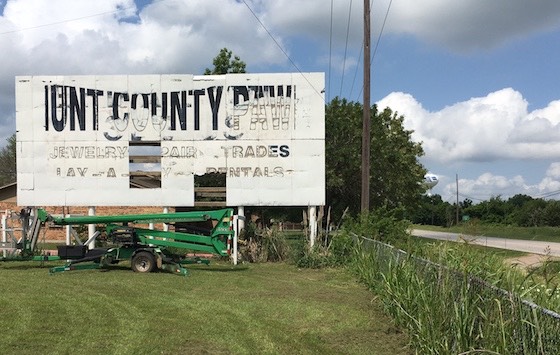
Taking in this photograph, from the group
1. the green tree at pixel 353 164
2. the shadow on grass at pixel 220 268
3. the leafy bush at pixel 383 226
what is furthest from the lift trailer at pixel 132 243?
the green tree at pixel 353 164

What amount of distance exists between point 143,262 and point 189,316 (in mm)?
6568

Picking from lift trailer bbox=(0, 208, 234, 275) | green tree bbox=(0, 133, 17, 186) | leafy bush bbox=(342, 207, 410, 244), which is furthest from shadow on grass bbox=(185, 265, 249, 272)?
green tree bbox=(0, 133, 17, 186)

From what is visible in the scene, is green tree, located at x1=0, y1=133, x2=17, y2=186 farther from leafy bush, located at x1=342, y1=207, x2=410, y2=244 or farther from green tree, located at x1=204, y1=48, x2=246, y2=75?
leafy bush, located at x1=342, y1=207, x2=410, y2=244

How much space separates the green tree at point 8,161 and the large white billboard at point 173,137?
171 ft

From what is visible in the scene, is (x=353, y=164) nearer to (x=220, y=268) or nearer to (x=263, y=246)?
(x=263, y=246)

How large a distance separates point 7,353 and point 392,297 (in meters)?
5.63

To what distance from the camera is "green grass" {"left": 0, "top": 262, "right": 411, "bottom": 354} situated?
735cm

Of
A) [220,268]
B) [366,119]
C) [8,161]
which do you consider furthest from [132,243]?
[8,161]

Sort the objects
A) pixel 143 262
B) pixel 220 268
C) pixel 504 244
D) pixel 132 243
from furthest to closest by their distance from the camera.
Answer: pixel 504 244 → pixel 220 268 → pixel 132 243 → pixel 143 262

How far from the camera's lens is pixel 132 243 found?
51.0ft

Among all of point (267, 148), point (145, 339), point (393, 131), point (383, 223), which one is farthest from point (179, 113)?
point (393, 131)

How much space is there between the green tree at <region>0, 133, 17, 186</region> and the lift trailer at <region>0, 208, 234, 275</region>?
5600 cm

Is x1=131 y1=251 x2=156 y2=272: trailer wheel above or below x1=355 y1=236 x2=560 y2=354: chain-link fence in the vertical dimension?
below

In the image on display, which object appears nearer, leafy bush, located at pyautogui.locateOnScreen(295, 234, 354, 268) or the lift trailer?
the lift trailer
